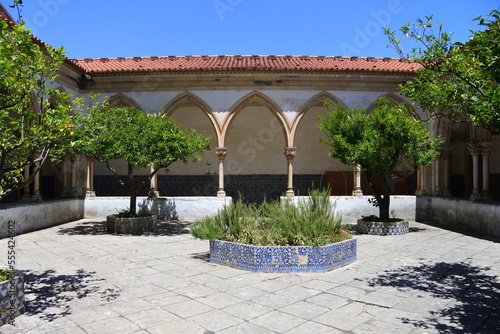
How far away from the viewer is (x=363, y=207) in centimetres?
1275

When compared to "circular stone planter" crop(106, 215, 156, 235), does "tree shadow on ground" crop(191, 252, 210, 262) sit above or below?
below

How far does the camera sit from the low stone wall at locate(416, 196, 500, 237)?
9.96m

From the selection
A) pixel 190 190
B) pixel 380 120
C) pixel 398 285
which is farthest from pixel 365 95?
pixel 398 285

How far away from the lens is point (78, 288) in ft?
17.2

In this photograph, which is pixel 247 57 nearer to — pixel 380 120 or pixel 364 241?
pixel 380 120

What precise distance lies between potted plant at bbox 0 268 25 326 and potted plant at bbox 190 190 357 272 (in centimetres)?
Result: 305

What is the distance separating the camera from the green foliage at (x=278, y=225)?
632cm

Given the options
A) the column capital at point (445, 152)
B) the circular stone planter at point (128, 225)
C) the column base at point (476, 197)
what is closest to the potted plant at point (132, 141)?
the circular stone planter at point (128, 225)

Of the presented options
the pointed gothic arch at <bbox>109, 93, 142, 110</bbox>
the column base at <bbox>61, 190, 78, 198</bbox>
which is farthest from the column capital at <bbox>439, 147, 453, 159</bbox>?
the column base at <bbox>61, 190, 78, 198</bbox>

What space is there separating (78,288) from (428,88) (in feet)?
16.8

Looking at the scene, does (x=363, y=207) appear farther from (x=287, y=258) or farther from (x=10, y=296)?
(x=10, y=296)

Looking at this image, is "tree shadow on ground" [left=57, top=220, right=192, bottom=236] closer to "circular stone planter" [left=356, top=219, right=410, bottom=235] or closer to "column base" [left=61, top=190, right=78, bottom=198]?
"column base" [left=61, top=190, right=78, bottom=198]

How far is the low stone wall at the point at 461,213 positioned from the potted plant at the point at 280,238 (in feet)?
16.4

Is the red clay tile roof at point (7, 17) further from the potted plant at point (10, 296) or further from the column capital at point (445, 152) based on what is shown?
the column capital at point (445, 152)
